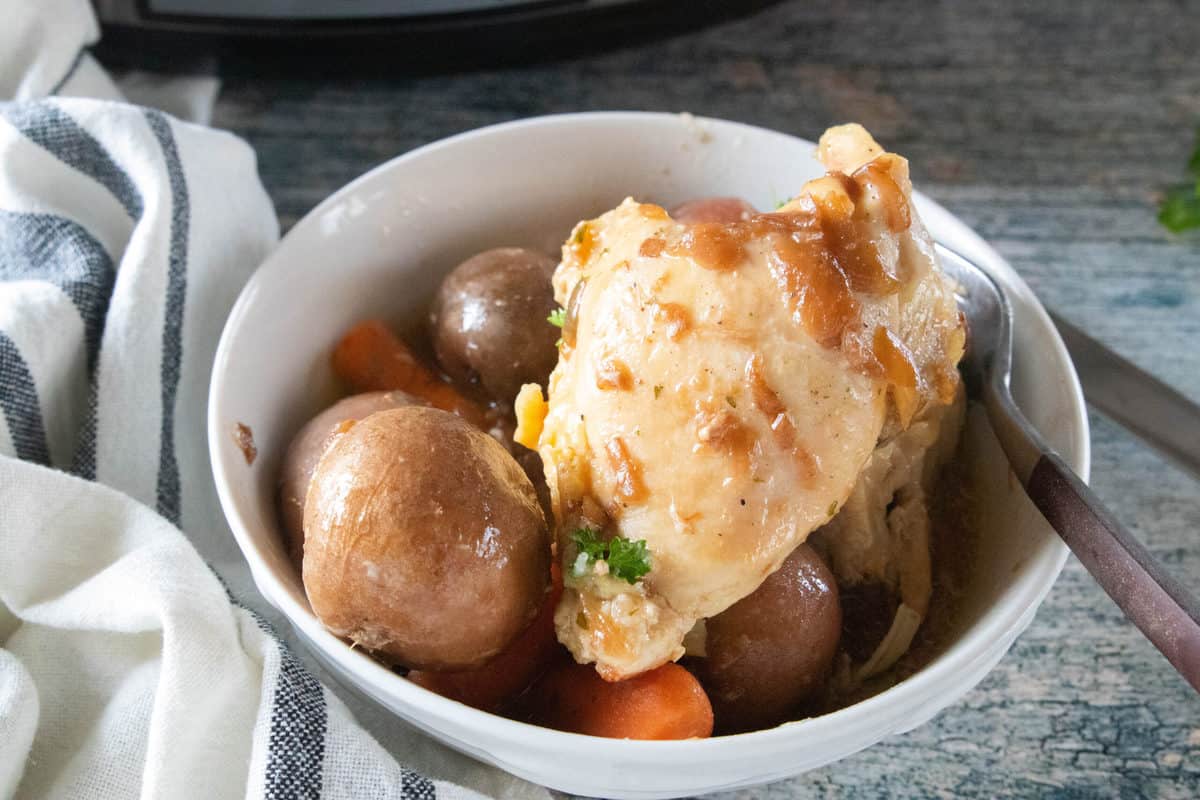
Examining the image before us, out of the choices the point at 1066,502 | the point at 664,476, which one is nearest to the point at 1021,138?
the point at 1066,502

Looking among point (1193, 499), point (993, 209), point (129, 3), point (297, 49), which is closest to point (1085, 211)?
point (993, 209)

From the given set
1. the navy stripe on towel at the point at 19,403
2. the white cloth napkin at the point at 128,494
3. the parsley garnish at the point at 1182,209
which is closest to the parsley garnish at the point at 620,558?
the white cloth napkin at the point at 128,494

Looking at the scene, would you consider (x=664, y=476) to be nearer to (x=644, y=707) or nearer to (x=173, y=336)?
(x=644, y=707)

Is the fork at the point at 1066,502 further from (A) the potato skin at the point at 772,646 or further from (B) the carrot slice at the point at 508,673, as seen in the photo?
(B) the carrot slice at the point at 508,673

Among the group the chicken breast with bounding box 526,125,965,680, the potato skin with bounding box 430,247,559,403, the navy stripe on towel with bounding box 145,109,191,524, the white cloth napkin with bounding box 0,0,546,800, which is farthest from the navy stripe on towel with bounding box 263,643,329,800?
the potato skin with bounding box 430,247,559,403

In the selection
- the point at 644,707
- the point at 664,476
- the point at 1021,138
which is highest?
the point at 664,476

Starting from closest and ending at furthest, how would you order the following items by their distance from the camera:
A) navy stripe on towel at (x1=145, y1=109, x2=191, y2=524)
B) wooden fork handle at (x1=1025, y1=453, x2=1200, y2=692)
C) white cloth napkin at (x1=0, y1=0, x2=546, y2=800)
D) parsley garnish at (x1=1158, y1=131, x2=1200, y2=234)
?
wooden fork handle at (x1=1025, y1=453, x2=1200, y2=692)
white cloth napkin at (x1=0, y1=0, x2=546, y2=800)
navy stripe on towel at (x1=145, y1=109, x2=191, y2=524)
parsley garnish at (x1=1158, y1=131, x2=1200, y2=234)

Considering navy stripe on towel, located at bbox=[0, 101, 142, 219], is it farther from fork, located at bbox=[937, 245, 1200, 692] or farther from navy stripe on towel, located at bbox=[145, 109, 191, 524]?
fork, located at bbox=[937, 245, 1200, 692]
